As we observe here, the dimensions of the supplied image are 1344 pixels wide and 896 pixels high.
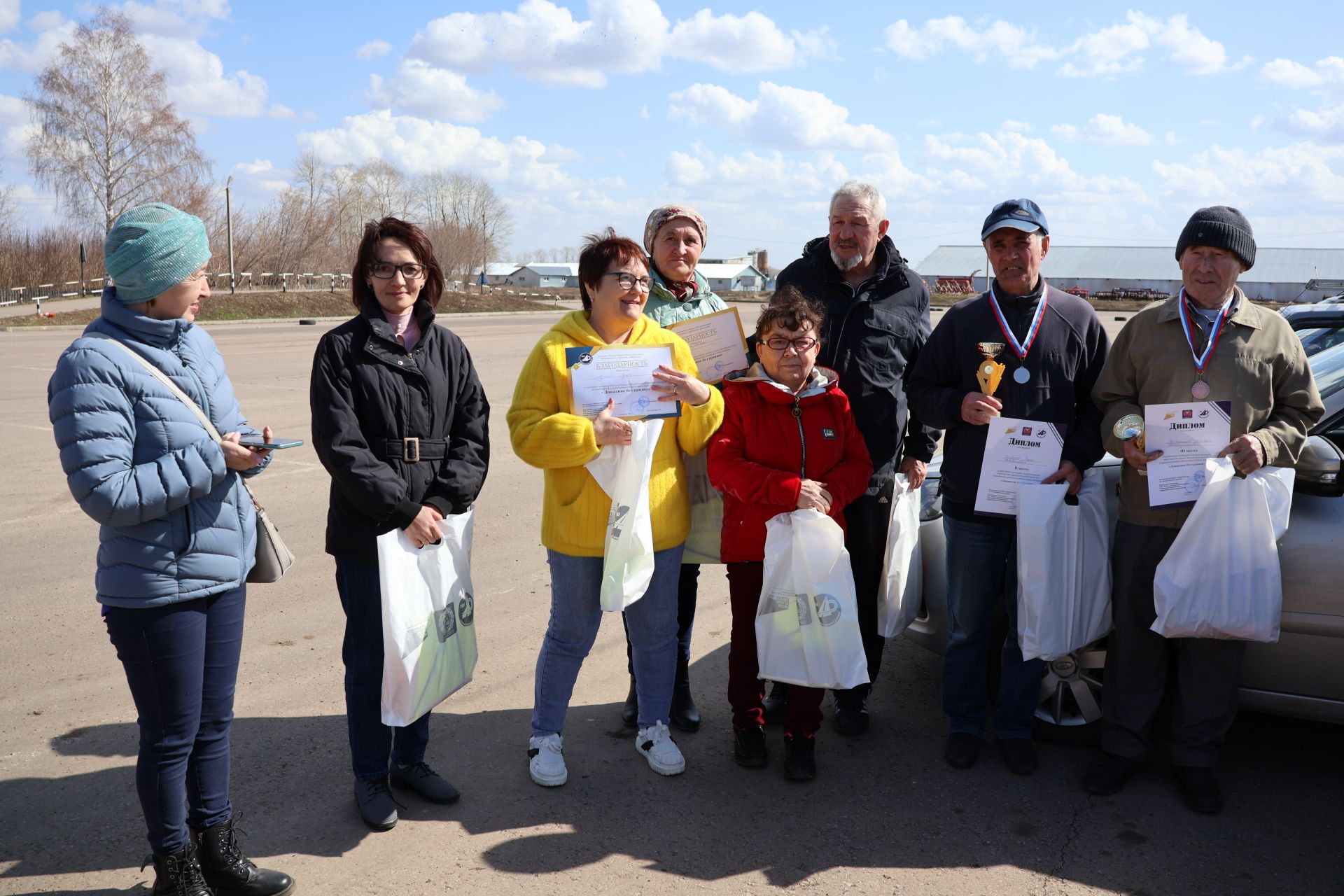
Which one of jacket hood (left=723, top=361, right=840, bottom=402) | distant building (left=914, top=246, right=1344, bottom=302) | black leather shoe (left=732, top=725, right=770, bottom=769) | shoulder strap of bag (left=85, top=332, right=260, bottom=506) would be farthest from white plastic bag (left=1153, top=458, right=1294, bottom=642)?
distant building (left=914, top=246, right=1344, bottom=302)

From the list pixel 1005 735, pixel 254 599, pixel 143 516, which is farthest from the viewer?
pixel 254 599

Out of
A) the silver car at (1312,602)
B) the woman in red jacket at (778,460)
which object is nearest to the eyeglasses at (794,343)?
the woman in red jacket at (778,460)

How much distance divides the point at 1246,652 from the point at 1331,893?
2.81 feet

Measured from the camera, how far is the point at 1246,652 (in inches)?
142

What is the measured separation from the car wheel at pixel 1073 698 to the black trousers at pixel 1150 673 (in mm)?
181

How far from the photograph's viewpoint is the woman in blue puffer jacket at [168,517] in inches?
103

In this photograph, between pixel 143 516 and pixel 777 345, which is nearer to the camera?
pixel 143 516

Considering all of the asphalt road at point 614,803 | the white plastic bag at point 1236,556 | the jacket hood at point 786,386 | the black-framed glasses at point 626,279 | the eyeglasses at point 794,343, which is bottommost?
the asphalt road at point 614,803

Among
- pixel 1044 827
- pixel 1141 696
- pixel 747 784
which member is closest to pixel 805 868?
pixel 747 784

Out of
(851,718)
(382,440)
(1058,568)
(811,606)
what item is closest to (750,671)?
(811,606)

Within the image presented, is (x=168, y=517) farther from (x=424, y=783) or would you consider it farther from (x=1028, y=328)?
(x=1028, y=328)

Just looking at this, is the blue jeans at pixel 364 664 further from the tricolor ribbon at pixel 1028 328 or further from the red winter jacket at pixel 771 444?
the tricolor ribbon at pixel 1028 328

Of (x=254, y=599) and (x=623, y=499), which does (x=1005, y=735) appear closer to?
(x=623, y=499)

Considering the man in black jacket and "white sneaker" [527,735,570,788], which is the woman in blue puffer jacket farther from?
the man in black jacket
